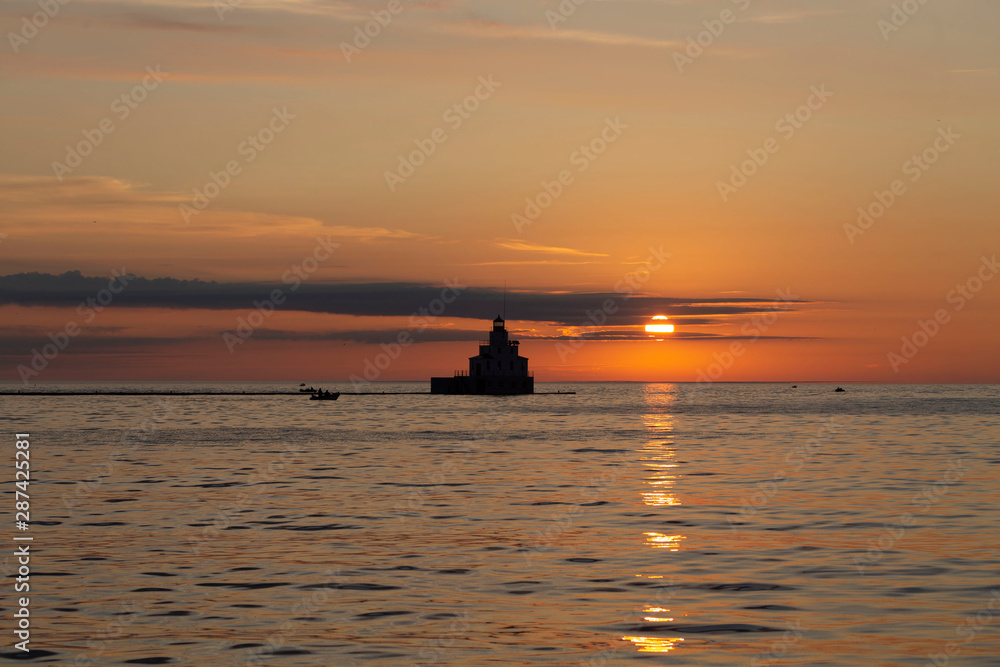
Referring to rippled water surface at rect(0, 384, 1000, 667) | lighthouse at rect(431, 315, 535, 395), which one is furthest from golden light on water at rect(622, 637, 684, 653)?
lighthouse at rect(431, 315, 535, 395)

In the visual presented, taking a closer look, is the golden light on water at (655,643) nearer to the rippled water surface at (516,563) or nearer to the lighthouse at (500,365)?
the rippled water surface at (516,563)

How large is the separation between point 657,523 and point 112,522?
15890 millimetres

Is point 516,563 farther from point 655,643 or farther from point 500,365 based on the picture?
point 500,365

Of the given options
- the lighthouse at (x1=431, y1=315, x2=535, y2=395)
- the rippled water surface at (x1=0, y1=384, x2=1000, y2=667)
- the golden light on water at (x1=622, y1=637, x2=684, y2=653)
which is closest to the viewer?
the golden light on water at (x1=622, y1=637, x2=684, y2=653)

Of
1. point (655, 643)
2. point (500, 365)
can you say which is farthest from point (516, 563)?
point (500, 365)

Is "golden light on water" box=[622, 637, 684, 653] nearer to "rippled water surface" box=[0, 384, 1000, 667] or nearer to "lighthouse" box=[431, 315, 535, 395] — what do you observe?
"rippled water surface" box=[0, 384, 1000, 667]

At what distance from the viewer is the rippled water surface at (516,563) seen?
16.7 m

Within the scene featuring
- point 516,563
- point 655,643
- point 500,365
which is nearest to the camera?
point 655,643

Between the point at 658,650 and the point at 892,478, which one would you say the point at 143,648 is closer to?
the point at 658,650

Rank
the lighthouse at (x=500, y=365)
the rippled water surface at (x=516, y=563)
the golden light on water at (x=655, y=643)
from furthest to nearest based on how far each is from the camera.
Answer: the lighthouse at (x=500, y=365), the rippled water surface at (x=516, y=563), the golden light on water at (x=655, y=643)

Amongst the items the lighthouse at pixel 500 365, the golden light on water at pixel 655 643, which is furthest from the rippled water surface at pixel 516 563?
the lighthouse at pixel 500 365

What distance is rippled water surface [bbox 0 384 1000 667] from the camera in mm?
16703

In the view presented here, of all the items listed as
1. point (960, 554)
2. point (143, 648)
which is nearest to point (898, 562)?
point (960, 554)

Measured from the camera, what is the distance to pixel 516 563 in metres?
23.8
